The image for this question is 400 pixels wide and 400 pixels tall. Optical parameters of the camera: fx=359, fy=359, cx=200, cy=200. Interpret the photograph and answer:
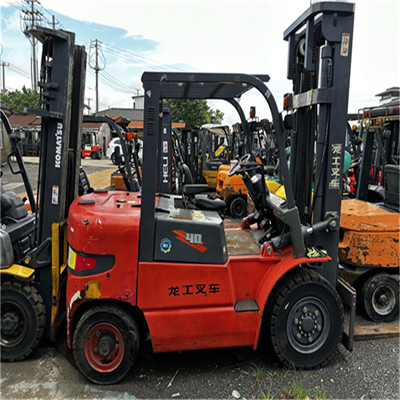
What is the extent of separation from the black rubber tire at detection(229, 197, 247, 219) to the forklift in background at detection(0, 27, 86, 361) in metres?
6.51

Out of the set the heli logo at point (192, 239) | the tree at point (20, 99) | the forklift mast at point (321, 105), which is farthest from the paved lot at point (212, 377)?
the tree at point (20, 99)

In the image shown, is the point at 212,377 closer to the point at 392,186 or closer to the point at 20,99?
the point at 392,186

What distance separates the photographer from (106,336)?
3.24 m

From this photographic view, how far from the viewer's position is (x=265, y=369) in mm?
3457

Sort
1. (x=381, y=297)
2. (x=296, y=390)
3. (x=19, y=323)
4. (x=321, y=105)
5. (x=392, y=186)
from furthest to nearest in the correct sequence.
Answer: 1. (x=392, y=186)
2. (x=381, y=297)
3. (x=19, y=323)
4. (x=321, y=105)
5. (x=296, y=390)

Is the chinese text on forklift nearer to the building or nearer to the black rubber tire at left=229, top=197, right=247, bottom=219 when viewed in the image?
the building

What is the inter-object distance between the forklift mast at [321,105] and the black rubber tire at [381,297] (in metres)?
0.90

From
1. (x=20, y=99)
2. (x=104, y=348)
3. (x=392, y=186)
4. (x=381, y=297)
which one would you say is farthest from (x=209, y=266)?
(x=20, y=99)

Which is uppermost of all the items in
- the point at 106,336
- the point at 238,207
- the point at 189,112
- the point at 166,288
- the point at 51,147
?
the point at 189,112

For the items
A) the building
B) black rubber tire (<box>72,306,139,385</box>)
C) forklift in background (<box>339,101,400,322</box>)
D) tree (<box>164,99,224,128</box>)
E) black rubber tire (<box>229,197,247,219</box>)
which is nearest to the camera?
black rubber tire (<box>72,306,139,385</box>)

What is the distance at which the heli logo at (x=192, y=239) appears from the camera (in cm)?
316

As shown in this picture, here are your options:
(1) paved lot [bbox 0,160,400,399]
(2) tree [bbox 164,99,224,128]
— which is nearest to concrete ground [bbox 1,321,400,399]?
(1) paved lot [bbox 0,160,400,399]

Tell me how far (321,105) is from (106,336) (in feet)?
9.68

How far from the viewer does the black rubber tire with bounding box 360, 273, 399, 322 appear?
4328mm
